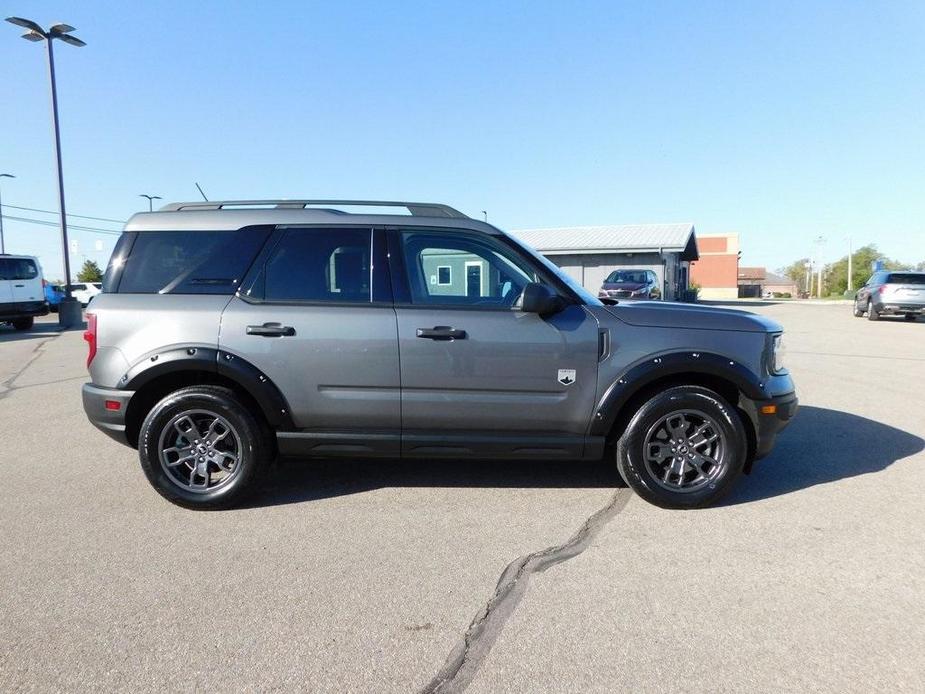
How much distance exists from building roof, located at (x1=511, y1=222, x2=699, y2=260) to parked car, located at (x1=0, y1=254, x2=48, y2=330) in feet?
67.4

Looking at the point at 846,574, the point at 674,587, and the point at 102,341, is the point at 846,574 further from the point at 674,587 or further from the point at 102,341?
the point at 102,341

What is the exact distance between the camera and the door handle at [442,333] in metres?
3.92

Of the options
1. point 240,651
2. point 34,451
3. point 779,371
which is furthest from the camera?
point 34,451

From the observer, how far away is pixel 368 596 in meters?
2.95

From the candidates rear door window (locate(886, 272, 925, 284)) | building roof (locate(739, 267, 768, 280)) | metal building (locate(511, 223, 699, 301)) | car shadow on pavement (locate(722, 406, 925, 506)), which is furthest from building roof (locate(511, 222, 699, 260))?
Answer: building roof (locate(739, 267, 768, 280))

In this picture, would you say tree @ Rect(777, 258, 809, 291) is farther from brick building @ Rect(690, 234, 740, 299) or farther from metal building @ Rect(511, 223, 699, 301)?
metal building @ Rect(511, 223, 699, 301)

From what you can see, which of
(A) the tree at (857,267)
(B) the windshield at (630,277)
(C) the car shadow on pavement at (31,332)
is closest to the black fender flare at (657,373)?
(C) the car shadow on pavement at (31,332)

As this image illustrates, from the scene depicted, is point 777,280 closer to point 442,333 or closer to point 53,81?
point 53,81

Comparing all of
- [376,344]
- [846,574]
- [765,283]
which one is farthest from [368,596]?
[765,283]

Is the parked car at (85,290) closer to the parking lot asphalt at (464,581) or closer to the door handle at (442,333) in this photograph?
the parking lot asphalt at (464,581)

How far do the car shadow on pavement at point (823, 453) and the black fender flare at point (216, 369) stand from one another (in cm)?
299

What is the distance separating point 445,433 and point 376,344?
0.71 m

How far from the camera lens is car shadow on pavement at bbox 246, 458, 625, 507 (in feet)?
14.5

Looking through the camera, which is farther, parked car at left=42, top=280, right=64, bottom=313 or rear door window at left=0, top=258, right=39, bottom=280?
parked car at left=42, top=280, right=64, bottom=313
